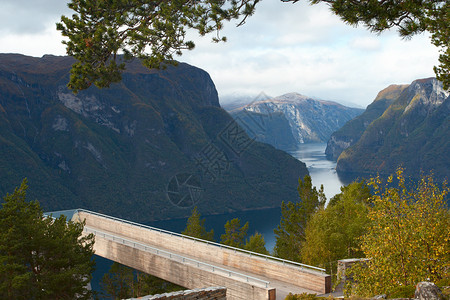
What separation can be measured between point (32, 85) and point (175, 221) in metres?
87.9

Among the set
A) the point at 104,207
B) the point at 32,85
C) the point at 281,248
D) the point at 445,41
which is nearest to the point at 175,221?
the point at 104,207

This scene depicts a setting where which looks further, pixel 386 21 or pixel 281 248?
pixel 281 248

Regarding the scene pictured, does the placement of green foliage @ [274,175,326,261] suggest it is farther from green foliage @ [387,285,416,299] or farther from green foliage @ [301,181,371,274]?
green foliage @ [387,285,416,299]

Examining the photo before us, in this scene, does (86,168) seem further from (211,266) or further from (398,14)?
(398,14)

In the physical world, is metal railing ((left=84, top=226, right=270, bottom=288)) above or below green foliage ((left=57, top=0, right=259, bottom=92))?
below

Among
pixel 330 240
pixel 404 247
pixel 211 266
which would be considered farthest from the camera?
pixel 330 240

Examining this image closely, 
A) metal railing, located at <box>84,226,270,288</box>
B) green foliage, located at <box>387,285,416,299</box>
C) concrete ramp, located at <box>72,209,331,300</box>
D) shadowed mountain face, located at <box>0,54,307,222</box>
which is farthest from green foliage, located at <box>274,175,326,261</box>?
shadowed mountain face, located at <box>0,54,307,222</box>

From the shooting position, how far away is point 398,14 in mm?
11836

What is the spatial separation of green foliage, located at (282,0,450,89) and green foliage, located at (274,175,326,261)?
1042 inches

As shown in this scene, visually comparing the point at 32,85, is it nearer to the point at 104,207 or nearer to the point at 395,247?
the point at 104,207

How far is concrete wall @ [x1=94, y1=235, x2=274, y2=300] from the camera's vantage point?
1891 cm

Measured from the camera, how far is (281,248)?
4231cm

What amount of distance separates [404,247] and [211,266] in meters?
11.7

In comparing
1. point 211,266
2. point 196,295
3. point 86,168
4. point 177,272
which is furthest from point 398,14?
point 86,168
